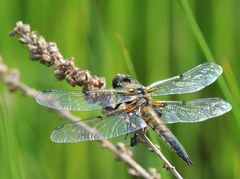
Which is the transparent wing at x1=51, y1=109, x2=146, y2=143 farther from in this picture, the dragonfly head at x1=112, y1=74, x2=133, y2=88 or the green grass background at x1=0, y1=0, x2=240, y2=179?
the green grass background at x1=0, y1=0, x2=240, y2=179

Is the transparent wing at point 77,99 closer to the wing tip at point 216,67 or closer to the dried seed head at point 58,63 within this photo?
the dried seed head at point 58,63

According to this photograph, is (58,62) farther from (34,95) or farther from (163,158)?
(163,158)

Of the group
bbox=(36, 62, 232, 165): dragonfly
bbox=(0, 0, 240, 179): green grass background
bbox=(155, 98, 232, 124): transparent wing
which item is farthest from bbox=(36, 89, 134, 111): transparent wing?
bbox=(0, 0, 240, 179): green grass background

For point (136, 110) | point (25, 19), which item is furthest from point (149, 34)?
point (136, 110)

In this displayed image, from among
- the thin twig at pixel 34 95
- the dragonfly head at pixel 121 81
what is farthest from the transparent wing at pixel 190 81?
the thin twig at pixel 34 95

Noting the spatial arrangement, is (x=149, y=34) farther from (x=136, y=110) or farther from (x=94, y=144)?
(x=136, y=110)

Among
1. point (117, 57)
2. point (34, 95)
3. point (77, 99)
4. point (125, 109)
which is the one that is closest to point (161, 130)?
point (125, 109)

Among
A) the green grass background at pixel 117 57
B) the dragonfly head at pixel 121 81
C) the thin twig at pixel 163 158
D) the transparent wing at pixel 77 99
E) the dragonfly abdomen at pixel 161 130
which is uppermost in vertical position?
the green grass background at pixel 117 57
